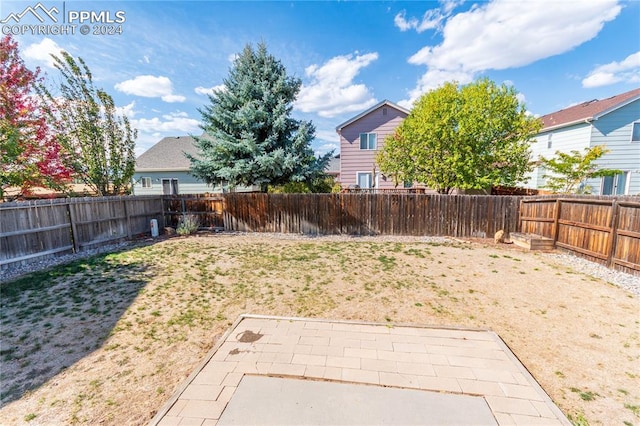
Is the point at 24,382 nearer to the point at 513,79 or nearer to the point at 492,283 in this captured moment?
the point at 492,283

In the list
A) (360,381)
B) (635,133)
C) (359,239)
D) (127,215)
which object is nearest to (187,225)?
(127,215)

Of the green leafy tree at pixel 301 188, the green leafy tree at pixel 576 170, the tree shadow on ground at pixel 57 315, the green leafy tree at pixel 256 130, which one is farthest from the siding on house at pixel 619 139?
the tree shadow on ground at pixel 57 315

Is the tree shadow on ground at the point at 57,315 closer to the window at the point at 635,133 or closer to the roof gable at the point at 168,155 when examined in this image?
the roof gable at the point at 168,155

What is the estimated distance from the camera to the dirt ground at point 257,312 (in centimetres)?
258

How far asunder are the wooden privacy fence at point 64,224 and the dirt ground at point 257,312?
1290 millimetres

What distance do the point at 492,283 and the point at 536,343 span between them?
2.19m

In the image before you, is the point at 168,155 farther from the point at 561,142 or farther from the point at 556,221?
the point at 561,142

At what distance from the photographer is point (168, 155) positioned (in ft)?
65.6

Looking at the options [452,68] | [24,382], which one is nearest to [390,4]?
[452,68]

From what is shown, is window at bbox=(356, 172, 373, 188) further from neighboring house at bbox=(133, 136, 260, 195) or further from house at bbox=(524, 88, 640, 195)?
house at bbox=(524, 88, 640, 195)

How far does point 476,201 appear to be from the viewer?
9.41 metres

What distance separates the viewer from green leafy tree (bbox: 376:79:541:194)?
419 inches

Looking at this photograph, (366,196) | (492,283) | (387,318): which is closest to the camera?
(387,318)

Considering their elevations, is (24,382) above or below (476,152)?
below
